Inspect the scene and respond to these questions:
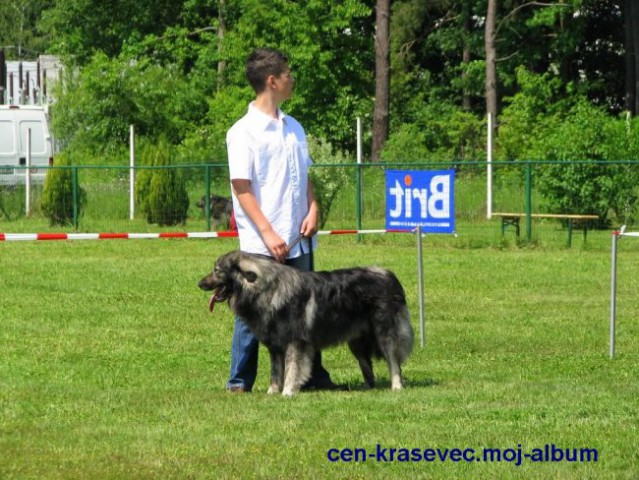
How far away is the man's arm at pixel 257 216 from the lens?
9375 mm

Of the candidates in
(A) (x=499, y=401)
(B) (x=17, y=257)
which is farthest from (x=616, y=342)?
(B) (x=17, y=257)

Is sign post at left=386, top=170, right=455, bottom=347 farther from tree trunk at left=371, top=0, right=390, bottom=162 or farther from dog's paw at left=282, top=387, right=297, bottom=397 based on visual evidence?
tree trunk at left=371, top=0, right=390, bottom=162

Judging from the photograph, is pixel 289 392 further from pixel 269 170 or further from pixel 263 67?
pixel 263 67

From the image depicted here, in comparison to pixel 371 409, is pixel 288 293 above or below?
above

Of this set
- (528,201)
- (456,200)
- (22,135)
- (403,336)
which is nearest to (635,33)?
(456,200)

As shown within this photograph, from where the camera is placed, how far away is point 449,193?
17.7m

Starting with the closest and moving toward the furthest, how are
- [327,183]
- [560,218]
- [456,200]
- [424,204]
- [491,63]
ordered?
1. [424,204]
2. [560,218]
3. [456,200]
4. [327,183]
5. [491,63]

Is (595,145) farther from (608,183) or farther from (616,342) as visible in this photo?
(616,342)

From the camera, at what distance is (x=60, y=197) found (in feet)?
→ 103

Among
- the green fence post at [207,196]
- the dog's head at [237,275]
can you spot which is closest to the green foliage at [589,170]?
the green fence post at [207,196]

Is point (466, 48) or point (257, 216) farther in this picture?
point (466, 48)

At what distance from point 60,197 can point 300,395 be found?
74.1 feet

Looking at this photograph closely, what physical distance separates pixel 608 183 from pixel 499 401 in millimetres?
18974

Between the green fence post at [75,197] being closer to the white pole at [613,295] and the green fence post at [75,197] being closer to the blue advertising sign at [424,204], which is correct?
the blue advertising sign at [424,204]
